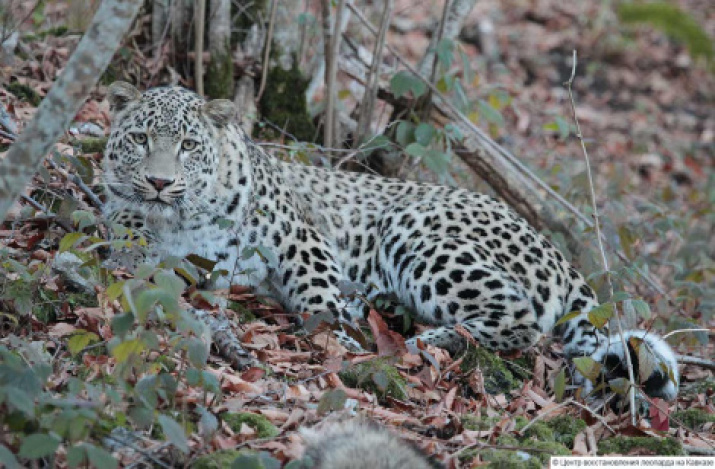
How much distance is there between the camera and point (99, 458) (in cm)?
378

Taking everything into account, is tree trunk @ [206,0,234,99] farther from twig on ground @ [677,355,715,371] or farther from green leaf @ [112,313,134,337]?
green leaf @ [112,313,134,337]

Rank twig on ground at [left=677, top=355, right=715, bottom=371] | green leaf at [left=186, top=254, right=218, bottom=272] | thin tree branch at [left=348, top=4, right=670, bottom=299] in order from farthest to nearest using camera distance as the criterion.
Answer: thin tree branch at [left=348, top=4, right=670, bottom=299], twig on ground at [left=677, top=355, right=715, bottom=371], green leaf at [left=186, top=254, right=218, bottom=272]

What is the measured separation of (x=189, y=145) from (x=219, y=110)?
402 millimetres

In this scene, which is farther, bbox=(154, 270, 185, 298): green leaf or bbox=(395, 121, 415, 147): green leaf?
bbox=(395, 121, 415, 147): green leaf

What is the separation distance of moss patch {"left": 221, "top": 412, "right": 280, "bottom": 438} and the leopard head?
2261 millimetres

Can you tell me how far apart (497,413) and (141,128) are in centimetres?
324

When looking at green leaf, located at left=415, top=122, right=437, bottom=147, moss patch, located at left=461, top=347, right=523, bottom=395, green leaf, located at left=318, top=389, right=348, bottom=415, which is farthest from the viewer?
green leaf, located at left=415, top=122, right=437, bottom=147

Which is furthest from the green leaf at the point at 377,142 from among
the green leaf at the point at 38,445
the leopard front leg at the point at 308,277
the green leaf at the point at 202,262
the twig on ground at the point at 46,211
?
the green leaf at the point at 38,445

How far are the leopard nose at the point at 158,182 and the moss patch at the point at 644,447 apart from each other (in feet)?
11.3

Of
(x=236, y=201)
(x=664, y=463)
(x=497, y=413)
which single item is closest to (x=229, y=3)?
(x=236, y=201)

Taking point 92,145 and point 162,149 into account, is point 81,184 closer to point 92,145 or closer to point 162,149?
point 162,149

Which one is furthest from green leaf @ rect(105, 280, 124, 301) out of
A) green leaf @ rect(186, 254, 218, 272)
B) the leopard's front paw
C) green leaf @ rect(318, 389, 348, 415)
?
the leopard's front paw

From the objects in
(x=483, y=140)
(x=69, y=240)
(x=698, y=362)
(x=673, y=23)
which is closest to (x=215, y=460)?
(x=69, y=240)

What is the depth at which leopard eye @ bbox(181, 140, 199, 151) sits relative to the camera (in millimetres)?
6902
